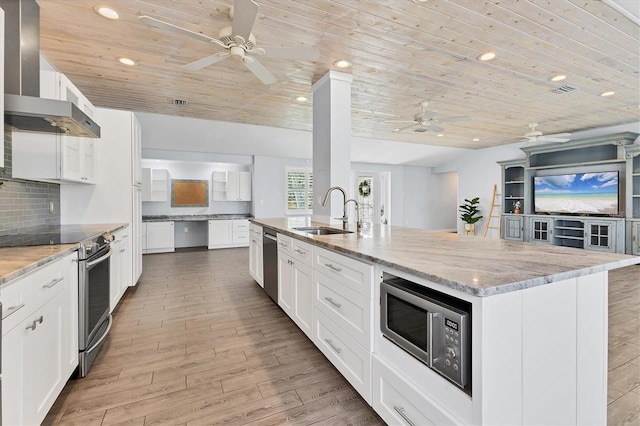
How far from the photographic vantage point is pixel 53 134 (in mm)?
2637

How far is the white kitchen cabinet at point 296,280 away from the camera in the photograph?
234cm

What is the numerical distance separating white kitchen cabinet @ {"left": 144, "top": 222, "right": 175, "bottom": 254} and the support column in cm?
483

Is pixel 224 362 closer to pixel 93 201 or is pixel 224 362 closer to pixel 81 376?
pixel 81 376

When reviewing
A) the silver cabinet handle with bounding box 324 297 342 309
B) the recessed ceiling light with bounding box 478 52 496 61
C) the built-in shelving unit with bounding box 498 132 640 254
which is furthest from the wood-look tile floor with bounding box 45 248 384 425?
the built-in shelving unit with bounding box 498 132 640 254

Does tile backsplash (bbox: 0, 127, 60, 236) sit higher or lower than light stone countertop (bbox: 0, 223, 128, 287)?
higher

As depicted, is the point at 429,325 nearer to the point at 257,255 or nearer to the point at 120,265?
the point at 257,255

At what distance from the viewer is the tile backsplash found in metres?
2.53

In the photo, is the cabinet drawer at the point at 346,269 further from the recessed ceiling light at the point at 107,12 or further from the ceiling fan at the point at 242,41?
the recessed ceiling light at the point at 107,12

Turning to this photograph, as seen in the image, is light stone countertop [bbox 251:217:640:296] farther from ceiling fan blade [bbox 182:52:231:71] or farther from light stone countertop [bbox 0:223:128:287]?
ceiling fan blade [bbox 182:52:231:71]

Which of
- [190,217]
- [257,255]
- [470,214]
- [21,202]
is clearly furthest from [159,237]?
[470,214]

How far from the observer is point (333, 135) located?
11.7ft

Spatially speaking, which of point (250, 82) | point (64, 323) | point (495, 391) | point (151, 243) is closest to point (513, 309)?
point (495, 391)

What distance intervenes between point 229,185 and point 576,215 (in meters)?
8.05

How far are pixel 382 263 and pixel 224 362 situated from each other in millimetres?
1544
